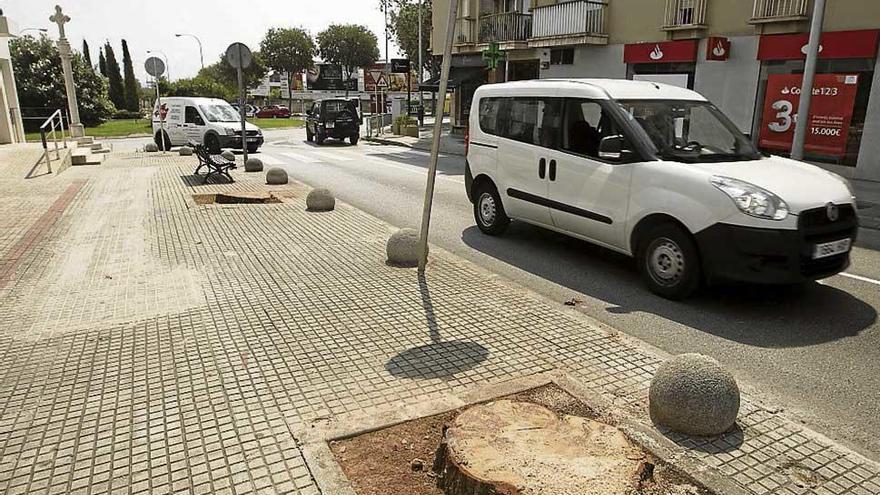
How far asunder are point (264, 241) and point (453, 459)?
582 cm

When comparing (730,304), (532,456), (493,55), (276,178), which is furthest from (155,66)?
(532,456)

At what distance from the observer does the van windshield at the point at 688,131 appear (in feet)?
19.8

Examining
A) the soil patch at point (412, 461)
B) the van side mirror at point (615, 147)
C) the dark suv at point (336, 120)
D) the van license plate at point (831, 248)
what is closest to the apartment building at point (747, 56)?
the dark suv at point (336, 120)

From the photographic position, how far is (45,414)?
3.61 m

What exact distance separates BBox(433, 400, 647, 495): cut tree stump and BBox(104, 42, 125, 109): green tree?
6819 centimetres

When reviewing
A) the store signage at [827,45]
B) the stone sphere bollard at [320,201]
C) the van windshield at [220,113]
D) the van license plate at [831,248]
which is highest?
the store signage at [827,45]

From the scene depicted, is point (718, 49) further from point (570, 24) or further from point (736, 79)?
point (570, 24)

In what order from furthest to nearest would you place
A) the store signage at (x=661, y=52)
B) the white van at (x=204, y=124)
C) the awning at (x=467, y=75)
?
the awning at (x=467, y=75) → the white van at (x=204, y=124) → the store signage at (x=661, y=52)

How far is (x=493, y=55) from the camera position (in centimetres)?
2447

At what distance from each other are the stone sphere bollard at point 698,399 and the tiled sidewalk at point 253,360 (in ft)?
0.35

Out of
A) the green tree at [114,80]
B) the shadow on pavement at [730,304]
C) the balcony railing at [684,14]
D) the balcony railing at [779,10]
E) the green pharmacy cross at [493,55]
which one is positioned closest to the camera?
the shadow on pavement at [730,304]

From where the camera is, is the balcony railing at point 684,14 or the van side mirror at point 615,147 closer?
the van side mirror at point 615,147

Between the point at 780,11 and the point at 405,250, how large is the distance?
44.2ft

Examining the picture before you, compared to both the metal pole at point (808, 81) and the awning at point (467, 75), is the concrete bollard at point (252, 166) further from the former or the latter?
the awning at point (467, 75)
